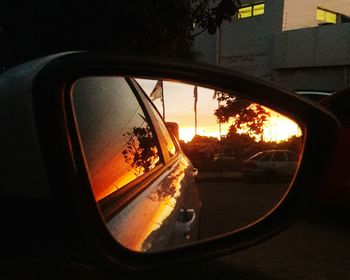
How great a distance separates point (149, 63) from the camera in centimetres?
104

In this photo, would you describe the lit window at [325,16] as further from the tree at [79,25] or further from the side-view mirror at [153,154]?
the side-view mirror at [153,154]

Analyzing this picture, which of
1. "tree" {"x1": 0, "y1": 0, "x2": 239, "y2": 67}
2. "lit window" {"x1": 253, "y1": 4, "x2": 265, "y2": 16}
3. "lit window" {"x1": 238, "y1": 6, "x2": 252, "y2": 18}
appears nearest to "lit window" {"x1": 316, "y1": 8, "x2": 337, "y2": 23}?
"lit window" {"x1": 253, "y1": 4, "x2": 265, "y2": 16}

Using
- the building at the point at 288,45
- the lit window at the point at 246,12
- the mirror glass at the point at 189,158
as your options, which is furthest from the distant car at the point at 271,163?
the lit window at the point at 246,12

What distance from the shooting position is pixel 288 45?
21.3 meters

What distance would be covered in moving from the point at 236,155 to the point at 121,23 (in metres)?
2.26

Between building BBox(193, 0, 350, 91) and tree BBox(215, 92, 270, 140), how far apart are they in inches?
761

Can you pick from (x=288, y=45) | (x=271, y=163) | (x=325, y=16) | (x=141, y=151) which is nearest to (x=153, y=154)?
(x=141, y=151)

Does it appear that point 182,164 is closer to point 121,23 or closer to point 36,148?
point 36,148

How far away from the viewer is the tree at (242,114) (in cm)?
133

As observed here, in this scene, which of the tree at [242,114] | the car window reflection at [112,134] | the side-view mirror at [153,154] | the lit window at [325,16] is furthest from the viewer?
the lit window at [325,16]

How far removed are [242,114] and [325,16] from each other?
24.5 m

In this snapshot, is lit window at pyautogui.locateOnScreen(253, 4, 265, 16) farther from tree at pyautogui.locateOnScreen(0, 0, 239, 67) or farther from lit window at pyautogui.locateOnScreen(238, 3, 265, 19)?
tree at pyautogui.locateOnScreen(0, 0, 239, 67)

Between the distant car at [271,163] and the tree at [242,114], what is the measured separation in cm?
6

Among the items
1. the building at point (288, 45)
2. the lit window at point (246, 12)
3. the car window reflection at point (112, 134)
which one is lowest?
the building at point (288, 45)
